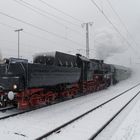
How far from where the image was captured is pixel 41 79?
11.6 metres

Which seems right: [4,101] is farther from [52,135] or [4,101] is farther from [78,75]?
[78,75]

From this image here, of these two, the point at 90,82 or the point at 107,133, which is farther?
A: the point at 90,82

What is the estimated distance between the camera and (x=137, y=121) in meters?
8.93

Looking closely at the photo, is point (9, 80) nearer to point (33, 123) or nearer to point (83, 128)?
point (33, 123)

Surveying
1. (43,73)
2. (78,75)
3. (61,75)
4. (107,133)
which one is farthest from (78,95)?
(107,133)

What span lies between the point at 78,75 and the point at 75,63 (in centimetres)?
85

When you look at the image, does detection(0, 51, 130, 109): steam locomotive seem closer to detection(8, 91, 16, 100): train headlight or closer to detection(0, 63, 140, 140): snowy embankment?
detection(8, 91, 16, 100): train headlight

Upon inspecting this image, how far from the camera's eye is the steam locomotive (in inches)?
420

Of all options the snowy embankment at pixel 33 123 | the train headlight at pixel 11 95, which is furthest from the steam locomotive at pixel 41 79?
the snowy embankment at pixel 33 123

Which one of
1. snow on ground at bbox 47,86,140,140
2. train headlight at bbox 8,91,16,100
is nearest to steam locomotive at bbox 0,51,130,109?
train headlight at bbox 8,91,16,100

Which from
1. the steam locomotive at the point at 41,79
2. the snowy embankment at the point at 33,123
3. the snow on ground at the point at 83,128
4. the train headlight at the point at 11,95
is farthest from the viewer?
the steam locomotive at the point at 41,79

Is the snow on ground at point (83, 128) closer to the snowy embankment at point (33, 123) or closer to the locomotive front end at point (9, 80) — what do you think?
the snowy embankment at point (33, 123)

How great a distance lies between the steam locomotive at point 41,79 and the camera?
10680 mm

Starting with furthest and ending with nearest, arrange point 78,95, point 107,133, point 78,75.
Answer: point 78,95 < point 78,75 < point 107,133
